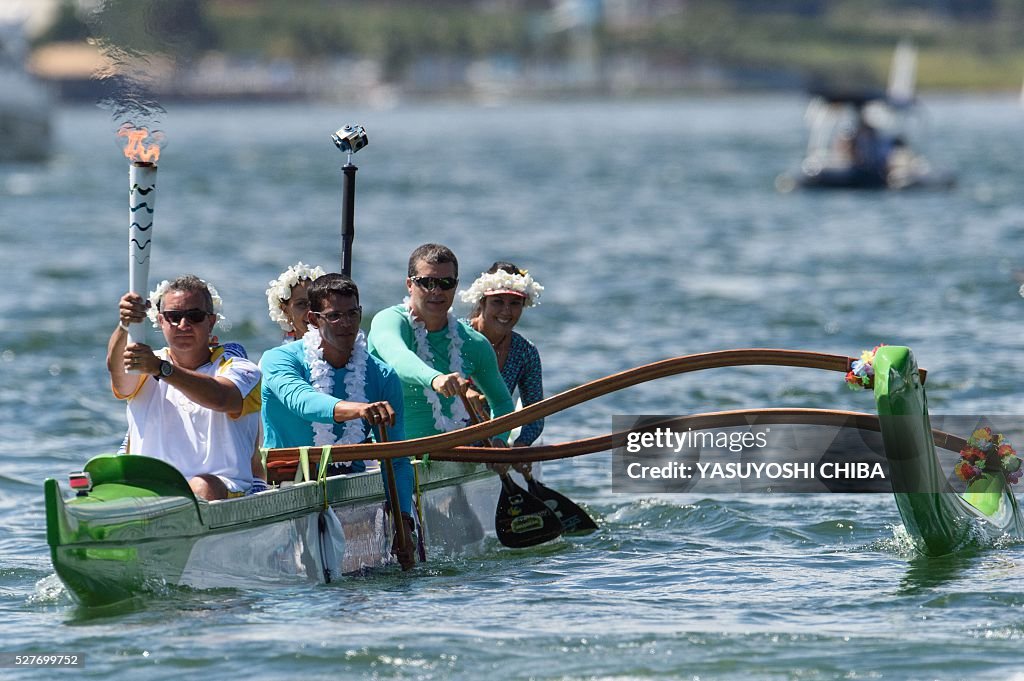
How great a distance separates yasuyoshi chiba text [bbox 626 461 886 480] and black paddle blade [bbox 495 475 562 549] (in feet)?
2.11

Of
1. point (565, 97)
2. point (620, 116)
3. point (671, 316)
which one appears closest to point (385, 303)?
point (671, 316)

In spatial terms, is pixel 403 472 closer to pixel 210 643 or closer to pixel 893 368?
pixel 210 643

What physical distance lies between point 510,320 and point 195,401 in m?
2.86

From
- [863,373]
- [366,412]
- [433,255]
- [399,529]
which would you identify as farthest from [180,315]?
[863,373]

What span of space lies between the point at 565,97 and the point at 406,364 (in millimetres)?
174263

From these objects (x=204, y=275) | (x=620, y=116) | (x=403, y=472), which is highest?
(x=620, y=116)

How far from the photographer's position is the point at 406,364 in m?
10.1

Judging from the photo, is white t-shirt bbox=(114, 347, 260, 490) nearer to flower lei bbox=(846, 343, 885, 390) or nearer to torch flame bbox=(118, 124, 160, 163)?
torch flame bbox=(118, 124, 160, 163)

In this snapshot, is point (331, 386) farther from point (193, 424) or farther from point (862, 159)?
point (862, 159)

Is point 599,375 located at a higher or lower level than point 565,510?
higher

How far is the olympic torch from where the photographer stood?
28.0 feet

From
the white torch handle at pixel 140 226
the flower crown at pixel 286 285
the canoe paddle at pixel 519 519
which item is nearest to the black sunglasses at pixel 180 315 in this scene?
the white torch handle at pixel 140 226

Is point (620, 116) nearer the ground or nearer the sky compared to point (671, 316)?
nearer the sky

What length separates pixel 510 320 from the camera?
11227 millimetres
